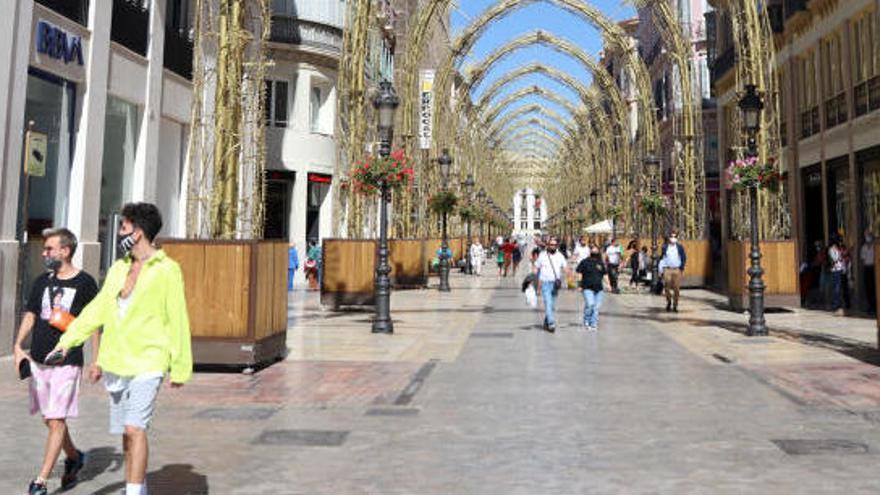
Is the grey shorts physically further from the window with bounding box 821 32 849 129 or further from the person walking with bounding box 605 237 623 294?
the person walking with bounding box 605 237 623 294

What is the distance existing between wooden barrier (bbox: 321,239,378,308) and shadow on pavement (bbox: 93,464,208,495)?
49.5 ft

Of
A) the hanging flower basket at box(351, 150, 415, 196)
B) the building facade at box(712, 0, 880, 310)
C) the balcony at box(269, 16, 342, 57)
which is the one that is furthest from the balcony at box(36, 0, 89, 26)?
the building facade at box(712, 0, 880, 310)

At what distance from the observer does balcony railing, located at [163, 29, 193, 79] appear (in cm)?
1806

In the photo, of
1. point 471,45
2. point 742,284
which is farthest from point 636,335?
point 471,45

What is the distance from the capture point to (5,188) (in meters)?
11.8

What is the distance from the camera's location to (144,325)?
438cm

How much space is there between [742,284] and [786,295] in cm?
134

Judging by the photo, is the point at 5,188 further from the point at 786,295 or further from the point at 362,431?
the point at 786,295

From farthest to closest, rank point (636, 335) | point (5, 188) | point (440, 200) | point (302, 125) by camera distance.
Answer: point (440, 200)
point (302, 125)
point (636, 335)
point (5, 188)

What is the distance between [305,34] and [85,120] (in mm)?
17376

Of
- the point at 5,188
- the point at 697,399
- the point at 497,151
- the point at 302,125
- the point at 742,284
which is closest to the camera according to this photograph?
the point at 697,399

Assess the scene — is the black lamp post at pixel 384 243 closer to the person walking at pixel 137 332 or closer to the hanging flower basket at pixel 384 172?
the hanging flower basket at pixel 384 172

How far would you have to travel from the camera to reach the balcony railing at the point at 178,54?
18.1m

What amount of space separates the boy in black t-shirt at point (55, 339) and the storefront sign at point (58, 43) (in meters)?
9.09
